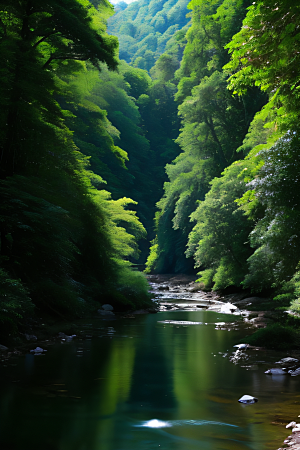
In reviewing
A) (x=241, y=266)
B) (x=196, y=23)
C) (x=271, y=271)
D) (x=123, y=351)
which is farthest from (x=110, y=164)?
(x=123, y=351)

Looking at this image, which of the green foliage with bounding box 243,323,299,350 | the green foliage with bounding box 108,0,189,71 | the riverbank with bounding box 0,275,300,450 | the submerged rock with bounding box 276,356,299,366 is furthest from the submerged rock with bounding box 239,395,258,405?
the green foliage with bounding box 108,0,189,71

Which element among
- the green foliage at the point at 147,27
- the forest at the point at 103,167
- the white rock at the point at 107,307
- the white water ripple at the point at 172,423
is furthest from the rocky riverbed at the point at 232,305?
the green foliage at the point at 147,27

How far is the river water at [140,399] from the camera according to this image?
4637 mm

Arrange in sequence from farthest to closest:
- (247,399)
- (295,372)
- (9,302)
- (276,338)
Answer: (276,338) < (9,302) < (295,372) < (247,399)

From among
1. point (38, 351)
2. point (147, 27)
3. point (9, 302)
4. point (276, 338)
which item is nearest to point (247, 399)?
point (276, 338)

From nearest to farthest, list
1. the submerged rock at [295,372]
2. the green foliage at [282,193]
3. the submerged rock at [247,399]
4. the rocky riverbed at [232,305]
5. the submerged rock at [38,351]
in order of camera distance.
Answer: the rocky riverbed at [232,305] → the submerged rock at [247,399] → the submerged rock at [295,372] → the submerged rock at [38,351] → the green foliage at [282,193]

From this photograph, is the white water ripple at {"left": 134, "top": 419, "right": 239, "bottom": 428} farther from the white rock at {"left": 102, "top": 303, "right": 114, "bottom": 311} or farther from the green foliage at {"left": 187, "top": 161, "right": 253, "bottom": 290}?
the green foliage at {"left": 187, "top": 161, "right": 253, "bottom": 290}

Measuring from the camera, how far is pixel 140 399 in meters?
6.19

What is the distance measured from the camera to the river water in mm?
4637

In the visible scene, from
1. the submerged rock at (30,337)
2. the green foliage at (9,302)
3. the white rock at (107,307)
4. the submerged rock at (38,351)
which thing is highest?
the green foliage at (9,302)

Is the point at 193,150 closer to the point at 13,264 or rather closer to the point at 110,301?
the point at 110,301

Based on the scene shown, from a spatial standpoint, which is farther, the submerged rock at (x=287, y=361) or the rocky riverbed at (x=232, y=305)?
the submerged rock at (x=287, y=361)

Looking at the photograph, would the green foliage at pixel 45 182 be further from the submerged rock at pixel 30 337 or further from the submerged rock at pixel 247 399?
the submerged rock at pixel 247 399

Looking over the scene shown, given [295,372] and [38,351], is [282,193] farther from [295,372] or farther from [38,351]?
[38,351]
